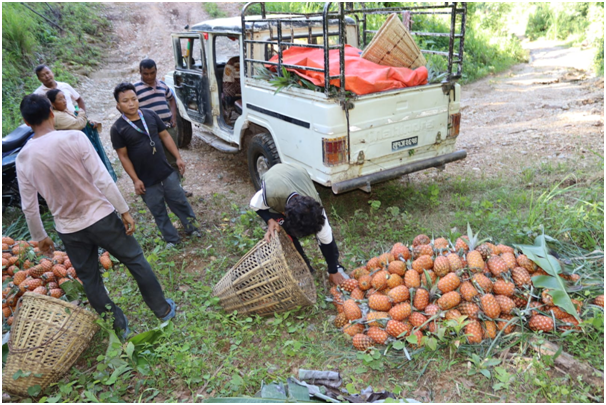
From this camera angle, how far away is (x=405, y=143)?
4863mm

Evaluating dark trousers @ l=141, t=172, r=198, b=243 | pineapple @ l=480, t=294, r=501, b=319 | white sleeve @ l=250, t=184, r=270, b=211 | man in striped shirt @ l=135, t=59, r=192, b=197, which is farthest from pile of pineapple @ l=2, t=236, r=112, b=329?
pineapple @ l=480, t=294, r=501, b=319

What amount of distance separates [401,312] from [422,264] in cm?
44

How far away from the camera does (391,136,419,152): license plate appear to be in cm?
480

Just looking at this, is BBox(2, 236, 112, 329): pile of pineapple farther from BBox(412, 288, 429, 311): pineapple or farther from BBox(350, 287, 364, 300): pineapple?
BBox(412, 288, 429, 311): pineapple

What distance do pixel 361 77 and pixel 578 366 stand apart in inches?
121

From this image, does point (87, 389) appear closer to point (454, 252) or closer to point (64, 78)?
point (454, 252)

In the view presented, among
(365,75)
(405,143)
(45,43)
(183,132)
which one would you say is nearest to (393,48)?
(365,75)

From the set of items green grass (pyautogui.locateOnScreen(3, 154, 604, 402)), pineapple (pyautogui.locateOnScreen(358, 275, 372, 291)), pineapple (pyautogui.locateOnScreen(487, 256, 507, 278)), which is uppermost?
pineapple (pyautogui.locateOnScreen(487, 256, 507, 278))

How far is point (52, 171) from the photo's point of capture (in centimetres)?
295

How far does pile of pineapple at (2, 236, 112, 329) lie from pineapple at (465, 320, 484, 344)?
343cm

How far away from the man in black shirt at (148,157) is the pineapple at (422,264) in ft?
8.60

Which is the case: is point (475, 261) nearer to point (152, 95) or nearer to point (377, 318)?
point (377, 318)

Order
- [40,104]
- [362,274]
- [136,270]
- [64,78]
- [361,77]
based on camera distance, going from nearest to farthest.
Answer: [40,104] < [136,270] < [362,274] < [361,77] < [64,78]

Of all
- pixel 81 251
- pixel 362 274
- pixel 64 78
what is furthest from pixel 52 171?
pixel 64 78
